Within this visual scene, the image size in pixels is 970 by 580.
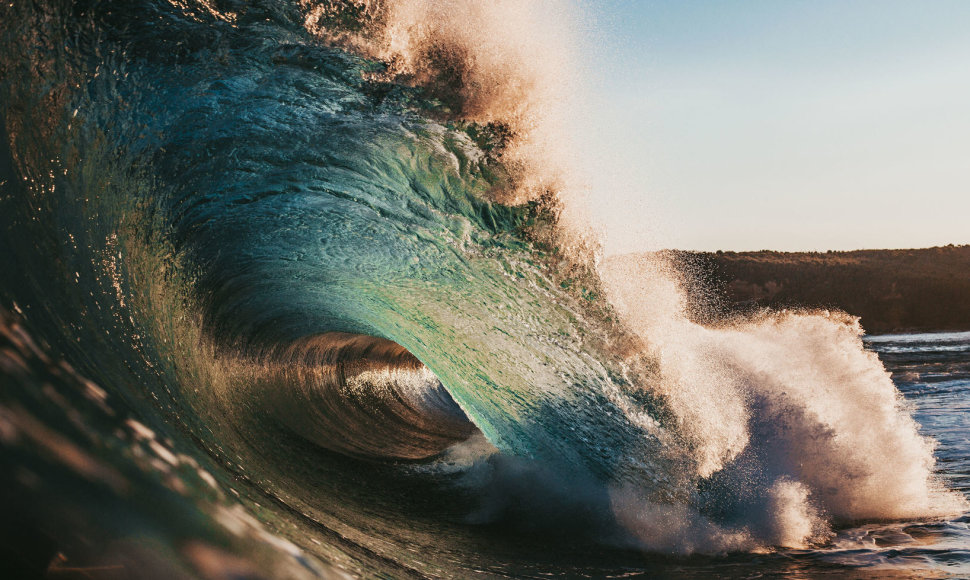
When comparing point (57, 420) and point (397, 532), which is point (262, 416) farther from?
point (57, 420)

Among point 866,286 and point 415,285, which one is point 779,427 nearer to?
point 415,285

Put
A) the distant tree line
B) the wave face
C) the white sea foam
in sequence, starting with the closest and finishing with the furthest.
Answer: the wave face → the white sea foam → the distant tree line

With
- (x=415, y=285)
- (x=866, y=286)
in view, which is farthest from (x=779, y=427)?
(x=866, y=286)

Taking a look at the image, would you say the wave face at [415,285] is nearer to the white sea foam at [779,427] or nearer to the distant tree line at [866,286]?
the white sea foam at [779,427]

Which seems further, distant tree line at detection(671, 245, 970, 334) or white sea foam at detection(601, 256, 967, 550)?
distant tree line at detection(671, 245, 970, 334)

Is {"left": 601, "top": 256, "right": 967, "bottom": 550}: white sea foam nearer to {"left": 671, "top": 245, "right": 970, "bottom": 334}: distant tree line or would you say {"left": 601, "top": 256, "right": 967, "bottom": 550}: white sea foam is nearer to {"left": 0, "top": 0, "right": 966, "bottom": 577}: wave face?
{"left": 0, "top": 0, "right": 966, "bottom": 577}: wave face

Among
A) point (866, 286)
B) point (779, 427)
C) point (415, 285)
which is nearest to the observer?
point (779, 427)

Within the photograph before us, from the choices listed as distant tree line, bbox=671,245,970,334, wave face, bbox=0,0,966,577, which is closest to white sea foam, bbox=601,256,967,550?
wave face, bbox=0,0,966,577

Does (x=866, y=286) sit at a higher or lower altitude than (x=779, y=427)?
higher

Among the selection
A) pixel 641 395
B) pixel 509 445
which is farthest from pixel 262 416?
pixel 641 395
